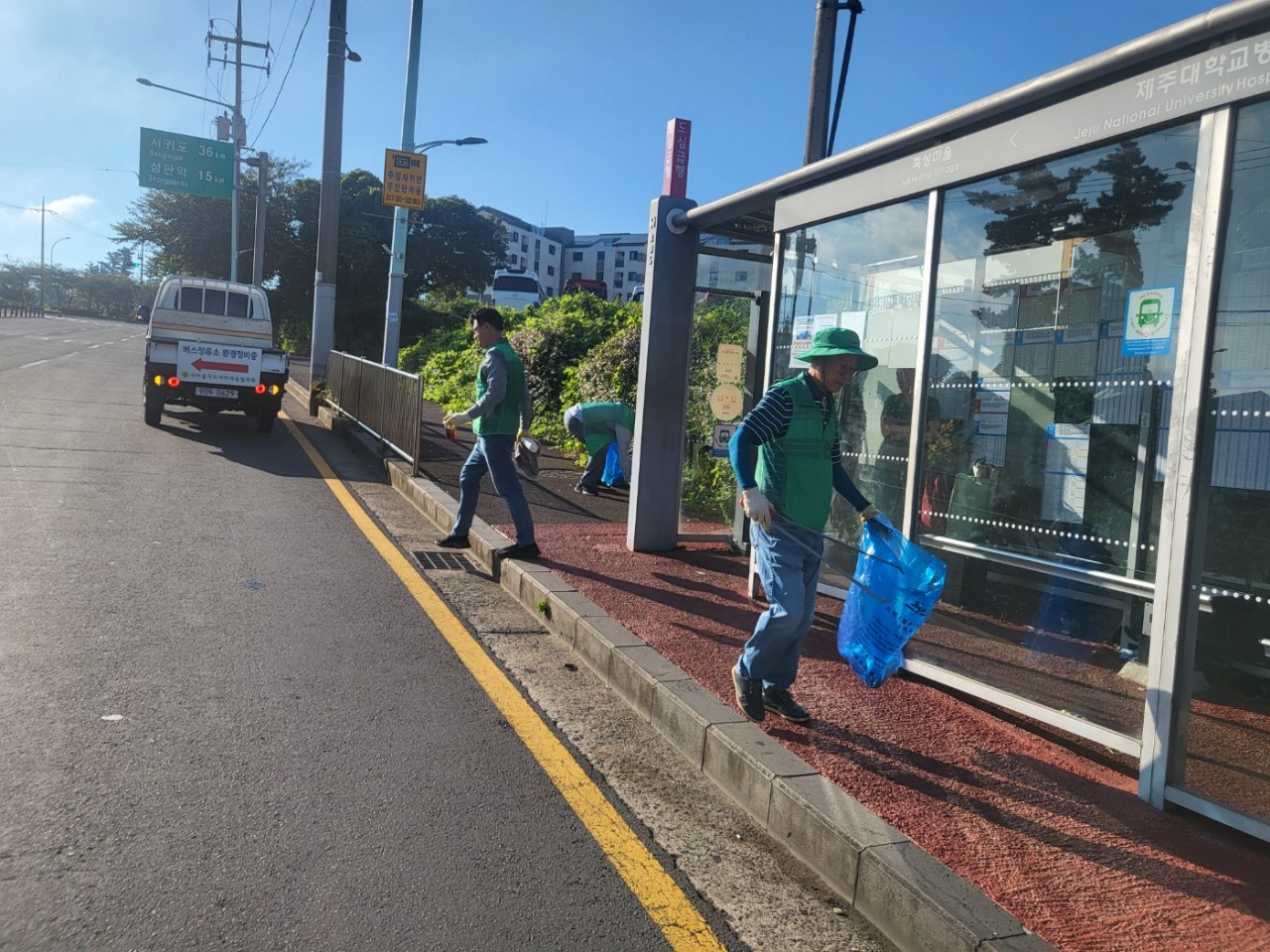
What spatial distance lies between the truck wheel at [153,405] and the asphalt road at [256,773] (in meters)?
6.62

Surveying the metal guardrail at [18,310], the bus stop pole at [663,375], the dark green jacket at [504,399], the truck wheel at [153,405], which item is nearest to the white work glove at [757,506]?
the dark green jacket at [504,399]

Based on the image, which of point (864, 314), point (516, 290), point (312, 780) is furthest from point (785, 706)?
point (516, 290)

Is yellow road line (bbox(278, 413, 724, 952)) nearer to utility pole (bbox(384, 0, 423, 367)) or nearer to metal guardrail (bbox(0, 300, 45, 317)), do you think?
utility pole (bbox(384, 0, 423, 367))

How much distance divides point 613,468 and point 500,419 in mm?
3777

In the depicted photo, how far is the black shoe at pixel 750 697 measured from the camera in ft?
13.8

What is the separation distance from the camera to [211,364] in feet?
44.3

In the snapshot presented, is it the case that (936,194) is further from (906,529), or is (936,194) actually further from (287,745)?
(287,745)

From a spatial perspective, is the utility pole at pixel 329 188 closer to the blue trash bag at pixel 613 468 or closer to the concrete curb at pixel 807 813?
the blue trash bag at pixel 613 468

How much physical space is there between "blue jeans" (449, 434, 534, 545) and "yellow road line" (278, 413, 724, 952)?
0.88 metres

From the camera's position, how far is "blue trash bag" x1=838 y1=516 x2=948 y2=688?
397 cm

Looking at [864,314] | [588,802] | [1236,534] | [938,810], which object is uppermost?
[864,314]

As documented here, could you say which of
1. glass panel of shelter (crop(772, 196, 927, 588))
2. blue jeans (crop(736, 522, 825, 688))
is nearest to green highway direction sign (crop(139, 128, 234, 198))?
glass panel of shelter (crop(772, 196, 927, 588))

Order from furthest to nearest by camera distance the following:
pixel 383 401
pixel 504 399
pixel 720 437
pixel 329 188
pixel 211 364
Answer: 1. pixel 329 188
2. pixel 211 364
3. pixel 383 401
4. pixel 720 437
5. pixel 504 399

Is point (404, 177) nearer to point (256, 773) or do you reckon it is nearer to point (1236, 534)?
Answer: point (256, 773)
